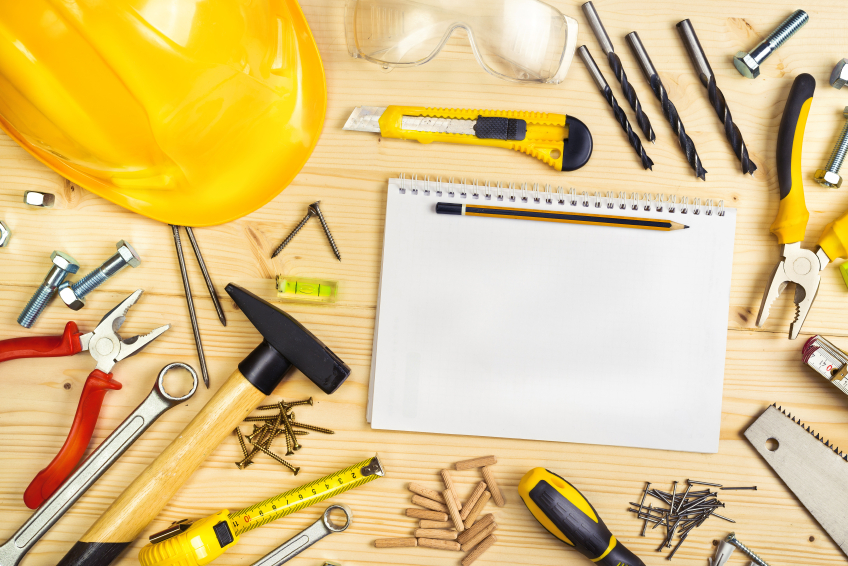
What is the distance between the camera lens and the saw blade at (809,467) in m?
1.06

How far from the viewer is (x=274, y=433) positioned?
1.06 m

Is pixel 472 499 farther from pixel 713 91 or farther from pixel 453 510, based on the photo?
pixel 713 91

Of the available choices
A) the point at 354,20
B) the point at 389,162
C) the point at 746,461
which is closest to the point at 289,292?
the point at 389,162

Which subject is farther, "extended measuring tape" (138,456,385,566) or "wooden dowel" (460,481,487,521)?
"wooden dowel" (460,481,487,521)

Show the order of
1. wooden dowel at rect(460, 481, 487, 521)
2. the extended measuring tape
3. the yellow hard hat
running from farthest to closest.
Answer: wooden dowel at rect(460, 481, 487, 521)
the extended measuring tape
the yellow hard hat

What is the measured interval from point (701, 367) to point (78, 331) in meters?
1.29

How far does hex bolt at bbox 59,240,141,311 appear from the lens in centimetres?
104

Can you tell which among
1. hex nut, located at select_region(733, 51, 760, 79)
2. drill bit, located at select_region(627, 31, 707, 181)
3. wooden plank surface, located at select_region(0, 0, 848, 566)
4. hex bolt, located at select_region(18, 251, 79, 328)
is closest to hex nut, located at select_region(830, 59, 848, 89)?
wooden plank surface, located at select_region(0, 0, 848, 566)

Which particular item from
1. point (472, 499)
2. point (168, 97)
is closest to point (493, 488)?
point (472, 499)

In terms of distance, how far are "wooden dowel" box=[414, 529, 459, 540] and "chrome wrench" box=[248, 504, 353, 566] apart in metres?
0.15

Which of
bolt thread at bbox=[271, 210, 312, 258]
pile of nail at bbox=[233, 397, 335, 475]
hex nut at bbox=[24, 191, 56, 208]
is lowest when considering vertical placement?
pile of nail at bbox=[233, 397, 335, 475]

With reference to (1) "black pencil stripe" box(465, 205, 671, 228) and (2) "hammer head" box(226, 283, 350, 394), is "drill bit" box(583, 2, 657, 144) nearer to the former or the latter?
(1) "black pencil stripe" box(465, 205, 671, 228)

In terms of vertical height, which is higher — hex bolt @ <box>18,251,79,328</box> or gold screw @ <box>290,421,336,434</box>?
hex bolt @ <box>18,251,79,328</box>

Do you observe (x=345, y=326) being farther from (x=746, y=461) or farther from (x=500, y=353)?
(x=746, y=461)
